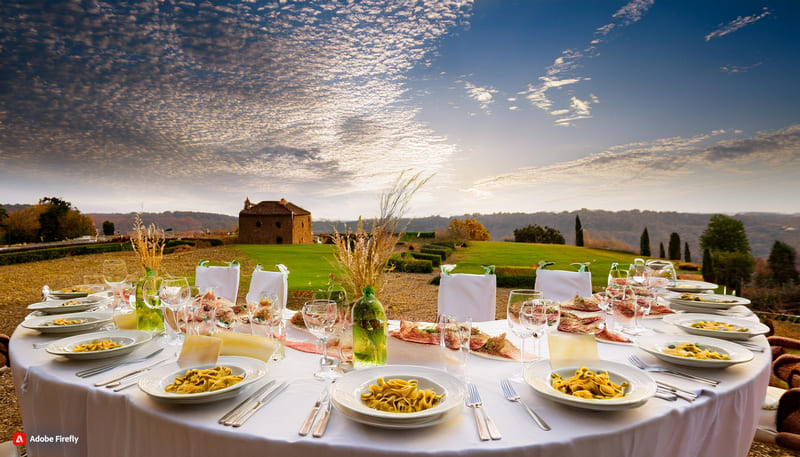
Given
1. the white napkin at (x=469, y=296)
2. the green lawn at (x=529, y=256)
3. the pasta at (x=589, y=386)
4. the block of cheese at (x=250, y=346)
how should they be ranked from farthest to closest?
the green lawn at (x=529, y=256) < the white napkin at (x=469, y=296) < the block of cheese at (x=250, y=346) < the pasta at (x=589, y=386)

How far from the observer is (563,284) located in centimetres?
347

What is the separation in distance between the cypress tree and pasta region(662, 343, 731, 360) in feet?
43.2

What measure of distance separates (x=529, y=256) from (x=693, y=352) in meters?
14.7

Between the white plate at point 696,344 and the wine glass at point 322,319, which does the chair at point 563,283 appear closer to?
the white plate at point 696,344

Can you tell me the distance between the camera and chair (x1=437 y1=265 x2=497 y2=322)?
3.18m

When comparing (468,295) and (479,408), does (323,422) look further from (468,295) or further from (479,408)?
(468,295)

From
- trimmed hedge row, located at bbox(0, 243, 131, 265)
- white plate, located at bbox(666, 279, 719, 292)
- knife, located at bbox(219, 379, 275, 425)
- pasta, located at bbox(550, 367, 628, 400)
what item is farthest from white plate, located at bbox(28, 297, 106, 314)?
trimmed hedge row, located at bbox(0, 243, 131, 265)

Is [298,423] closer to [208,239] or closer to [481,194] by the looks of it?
[481,194]

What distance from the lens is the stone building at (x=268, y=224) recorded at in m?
23.3

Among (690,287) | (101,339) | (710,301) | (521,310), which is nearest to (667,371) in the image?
(521,310)

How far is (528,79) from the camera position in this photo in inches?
486

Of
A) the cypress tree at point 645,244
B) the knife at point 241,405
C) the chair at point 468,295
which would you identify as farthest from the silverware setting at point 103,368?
the cypress tree at point 645,244

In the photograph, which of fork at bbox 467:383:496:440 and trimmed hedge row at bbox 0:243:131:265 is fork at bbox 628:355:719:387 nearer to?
fork at bbox 467:383:496:440

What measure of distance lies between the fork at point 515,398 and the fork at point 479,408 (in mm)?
97
